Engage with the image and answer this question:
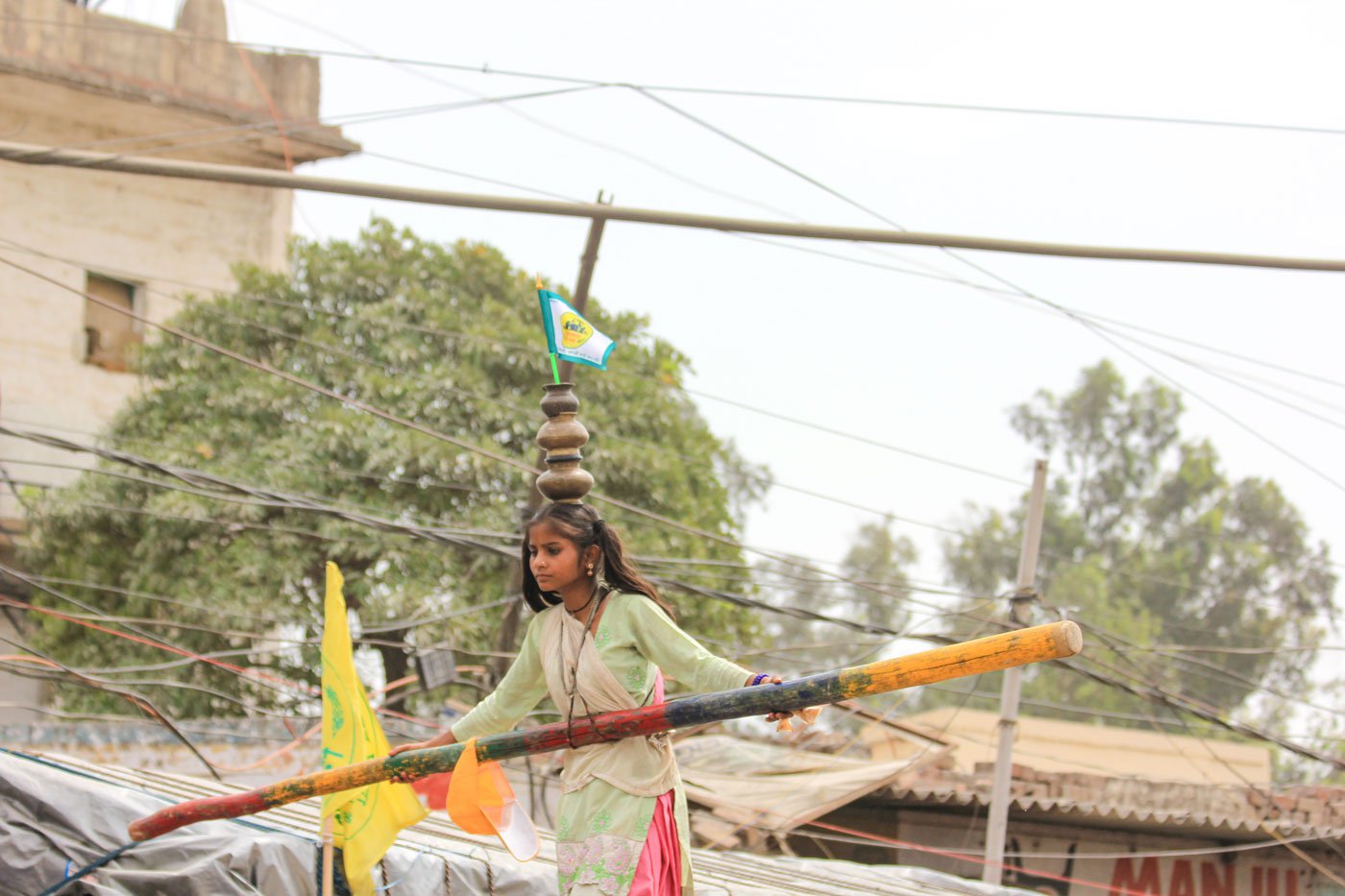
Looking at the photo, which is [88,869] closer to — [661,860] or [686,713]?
[661,860]

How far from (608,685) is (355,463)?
9110 mm

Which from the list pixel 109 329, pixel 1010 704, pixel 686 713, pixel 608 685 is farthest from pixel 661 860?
pixel 109 329

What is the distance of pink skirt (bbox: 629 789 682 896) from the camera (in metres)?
3.59

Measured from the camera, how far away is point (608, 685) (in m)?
3.69

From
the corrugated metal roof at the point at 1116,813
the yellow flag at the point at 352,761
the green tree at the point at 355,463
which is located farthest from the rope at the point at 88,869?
the green tree at the point at 355,463

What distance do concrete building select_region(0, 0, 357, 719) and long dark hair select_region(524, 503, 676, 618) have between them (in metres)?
12.6

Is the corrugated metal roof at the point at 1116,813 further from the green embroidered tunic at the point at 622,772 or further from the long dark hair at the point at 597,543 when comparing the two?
the long dark hair at the point at 597,543

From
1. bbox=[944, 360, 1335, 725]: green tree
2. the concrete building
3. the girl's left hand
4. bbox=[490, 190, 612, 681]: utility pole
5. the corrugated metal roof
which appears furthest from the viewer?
bbox=[944, 360, 1335, 725]: green tree

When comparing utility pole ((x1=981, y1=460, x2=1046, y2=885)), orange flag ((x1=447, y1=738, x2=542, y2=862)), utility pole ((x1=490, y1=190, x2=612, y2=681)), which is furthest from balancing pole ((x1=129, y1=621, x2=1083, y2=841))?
utility pole ((x1=981, y1=460, x2=1046, y2=885))

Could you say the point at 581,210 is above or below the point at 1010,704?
above

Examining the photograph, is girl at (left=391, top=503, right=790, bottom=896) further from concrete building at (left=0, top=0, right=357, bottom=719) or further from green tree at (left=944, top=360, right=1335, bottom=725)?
green tree at (left=944, top=360, right=1335, bottom=725)

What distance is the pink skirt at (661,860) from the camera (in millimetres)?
3592

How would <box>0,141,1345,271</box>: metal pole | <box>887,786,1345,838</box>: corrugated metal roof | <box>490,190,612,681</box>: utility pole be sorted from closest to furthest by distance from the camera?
<box>0,141,1345,271</box>: metal pole, <box>490,190,612,681</box>: utility pole, <box>887,786,1345,838</box>: corrugated metal roof

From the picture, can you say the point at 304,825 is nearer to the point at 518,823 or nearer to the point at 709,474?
the point at 518,823
